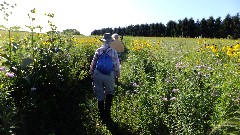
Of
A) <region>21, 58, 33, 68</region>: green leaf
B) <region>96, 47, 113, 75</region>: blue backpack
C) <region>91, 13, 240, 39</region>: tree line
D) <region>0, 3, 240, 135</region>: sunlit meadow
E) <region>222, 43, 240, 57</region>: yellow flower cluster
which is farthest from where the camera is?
<region>91, 13, 240, 39</region>: tree line

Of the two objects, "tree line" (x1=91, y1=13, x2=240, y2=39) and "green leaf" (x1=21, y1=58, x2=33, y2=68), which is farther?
"tree line" (x1=91, y1=13, x2=240, y2=39)

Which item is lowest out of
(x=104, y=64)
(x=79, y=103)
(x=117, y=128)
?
(x=117, y=128)

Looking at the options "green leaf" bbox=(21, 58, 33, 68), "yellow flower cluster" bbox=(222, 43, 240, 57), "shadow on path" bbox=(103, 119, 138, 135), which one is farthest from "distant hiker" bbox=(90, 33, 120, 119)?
"yellow flower cluster" bbox=(222, 43, 240, 57)

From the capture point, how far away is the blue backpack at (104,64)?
7020 mm

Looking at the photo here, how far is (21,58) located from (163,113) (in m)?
2.76

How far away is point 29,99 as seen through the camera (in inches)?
216

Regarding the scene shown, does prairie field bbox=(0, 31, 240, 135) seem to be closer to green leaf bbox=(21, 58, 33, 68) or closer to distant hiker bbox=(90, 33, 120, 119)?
green leaf bbox=(21, 58, 33, 68)

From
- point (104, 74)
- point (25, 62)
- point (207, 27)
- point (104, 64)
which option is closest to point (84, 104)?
point (104, 74)

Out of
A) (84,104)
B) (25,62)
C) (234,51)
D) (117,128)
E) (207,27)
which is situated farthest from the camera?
(207,27)

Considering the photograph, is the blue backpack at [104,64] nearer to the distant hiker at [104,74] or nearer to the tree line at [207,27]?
the distant hiker at [104,74]

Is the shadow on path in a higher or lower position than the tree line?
lower

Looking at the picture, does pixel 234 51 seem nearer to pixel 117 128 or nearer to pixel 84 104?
pixel 117 128

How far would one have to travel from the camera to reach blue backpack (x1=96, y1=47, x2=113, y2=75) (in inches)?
276

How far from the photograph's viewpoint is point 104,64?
277 inches
